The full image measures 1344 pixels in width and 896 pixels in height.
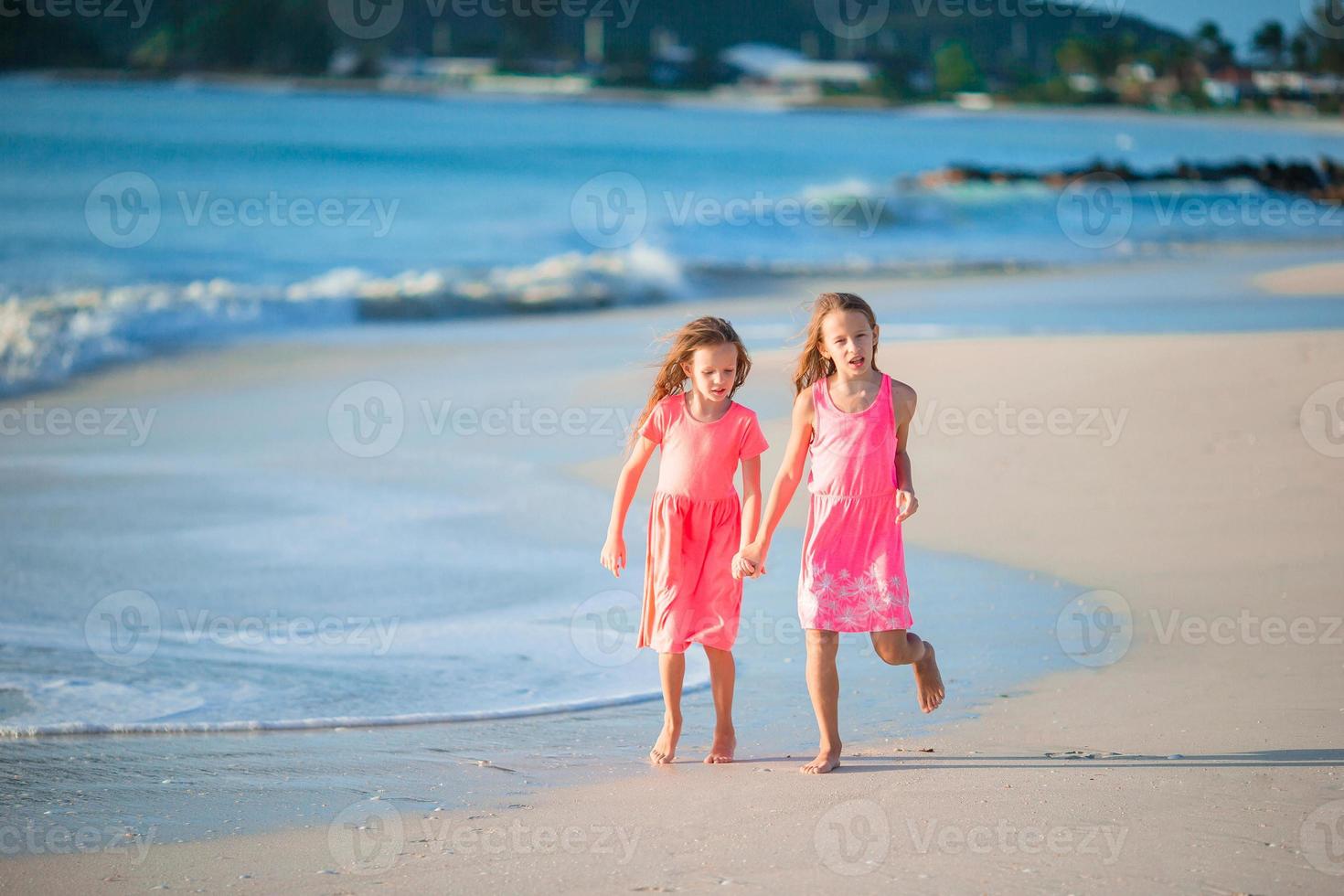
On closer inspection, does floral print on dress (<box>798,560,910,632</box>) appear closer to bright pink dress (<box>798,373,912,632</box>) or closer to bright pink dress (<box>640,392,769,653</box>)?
bright pink dress (<box>798,373,912,632</box>)

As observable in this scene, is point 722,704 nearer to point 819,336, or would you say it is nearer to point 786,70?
point 819,336

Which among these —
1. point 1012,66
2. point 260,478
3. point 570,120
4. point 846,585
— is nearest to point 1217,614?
point 846,585

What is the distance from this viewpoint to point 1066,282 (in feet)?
69.7

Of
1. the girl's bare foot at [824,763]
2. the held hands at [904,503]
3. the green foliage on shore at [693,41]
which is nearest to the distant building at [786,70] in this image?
the green foliage on shore at [693,41]

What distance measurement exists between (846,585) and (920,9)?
371 feet

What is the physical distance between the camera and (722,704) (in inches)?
183

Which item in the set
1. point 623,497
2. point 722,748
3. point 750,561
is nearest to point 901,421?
point 750,561

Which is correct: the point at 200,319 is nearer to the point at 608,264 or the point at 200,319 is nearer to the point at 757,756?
the point at 608,264

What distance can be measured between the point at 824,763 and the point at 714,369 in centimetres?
121

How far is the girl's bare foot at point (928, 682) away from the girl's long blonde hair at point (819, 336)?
0.88m

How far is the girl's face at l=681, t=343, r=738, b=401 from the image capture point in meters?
4.68

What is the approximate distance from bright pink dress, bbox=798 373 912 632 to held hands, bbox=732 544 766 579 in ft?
0.43

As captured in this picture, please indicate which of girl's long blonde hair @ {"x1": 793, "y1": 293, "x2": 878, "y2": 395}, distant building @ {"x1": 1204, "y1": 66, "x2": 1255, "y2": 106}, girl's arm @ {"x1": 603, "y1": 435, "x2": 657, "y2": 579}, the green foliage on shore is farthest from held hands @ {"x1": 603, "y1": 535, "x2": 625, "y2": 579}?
distant building @ {"x1": 1204, "y1": 66, "x2": 1255, "y2": 106}

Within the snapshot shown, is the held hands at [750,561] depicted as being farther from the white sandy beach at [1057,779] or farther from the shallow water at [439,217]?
the shallow water at [439,217]
